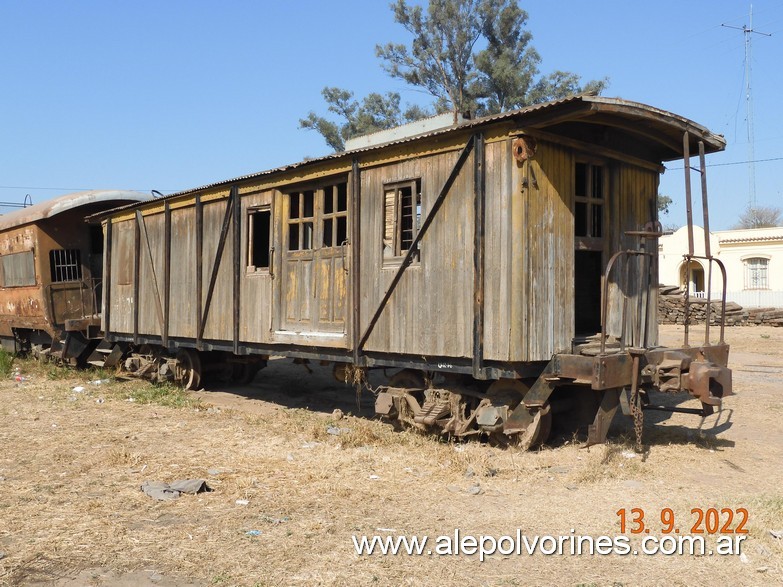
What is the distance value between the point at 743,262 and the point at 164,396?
2778cm

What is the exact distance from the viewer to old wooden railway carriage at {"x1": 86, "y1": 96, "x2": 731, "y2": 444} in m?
6.92

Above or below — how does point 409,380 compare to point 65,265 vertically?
below

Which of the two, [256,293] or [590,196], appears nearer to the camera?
[590,196]

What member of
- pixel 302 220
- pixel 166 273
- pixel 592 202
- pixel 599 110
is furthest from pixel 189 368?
pixel 599 110

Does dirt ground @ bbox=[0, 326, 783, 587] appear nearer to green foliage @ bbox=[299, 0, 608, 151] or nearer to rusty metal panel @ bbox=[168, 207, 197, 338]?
rusty metal panel @ bbox=[168, 207, 197, 338]

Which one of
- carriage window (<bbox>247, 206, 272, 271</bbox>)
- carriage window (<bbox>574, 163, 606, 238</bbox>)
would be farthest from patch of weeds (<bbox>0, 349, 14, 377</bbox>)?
carriage window (<bbox>574, 163, 606, 238</bbox>)

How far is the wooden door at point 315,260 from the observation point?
897 centimetres

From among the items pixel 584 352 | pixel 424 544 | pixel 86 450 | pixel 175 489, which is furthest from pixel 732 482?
pixel 86 450

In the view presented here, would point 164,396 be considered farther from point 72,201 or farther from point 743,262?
point 743,262

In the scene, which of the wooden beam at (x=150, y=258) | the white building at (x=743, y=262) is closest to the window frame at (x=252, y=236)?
the wooden beam at (x=150, y=258)

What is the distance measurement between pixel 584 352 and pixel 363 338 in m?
2.67

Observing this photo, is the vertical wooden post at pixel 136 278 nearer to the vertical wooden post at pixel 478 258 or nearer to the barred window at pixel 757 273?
the vertical wooden post at pixel 478 258

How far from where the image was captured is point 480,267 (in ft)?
23.5

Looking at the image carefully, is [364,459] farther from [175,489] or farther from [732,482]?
[732,482]
